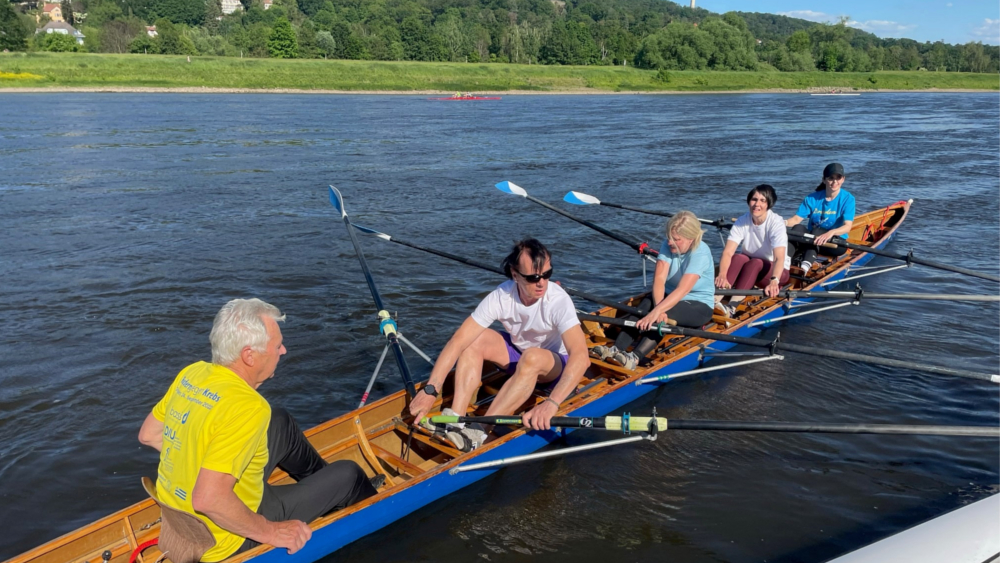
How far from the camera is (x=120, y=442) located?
22.7ft

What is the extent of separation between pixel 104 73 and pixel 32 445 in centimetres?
6645

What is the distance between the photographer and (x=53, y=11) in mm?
146000

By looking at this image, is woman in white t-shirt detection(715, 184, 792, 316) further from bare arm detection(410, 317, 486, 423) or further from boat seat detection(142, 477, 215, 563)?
boat seat detection(142, 477, 215, 563)

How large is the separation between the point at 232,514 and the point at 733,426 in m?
3.53

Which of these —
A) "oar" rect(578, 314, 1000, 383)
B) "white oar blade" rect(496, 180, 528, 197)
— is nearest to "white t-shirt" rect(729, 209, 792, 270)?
"oar" rect(578, 314, 1000, 383)

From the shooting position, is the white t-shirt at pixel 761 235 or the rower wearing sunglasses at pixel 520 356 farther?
the white t-shirt at pixel 761 235

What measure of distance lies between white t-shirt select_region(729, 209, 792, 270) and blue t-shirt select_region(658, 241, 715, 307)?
159 centimetres

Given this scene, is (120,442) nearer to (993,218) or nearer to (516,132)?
(993,218)

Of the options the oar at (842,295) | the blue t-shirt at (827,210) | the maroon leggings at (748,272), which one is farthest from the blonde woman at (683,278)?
the blue t-shirt at (827,210)

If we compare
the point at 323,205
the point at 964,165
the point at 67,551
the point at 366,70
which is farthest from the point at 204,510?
the point at 366,70

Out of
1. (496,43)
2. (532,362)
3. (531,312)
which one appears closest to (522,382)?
(532,362)

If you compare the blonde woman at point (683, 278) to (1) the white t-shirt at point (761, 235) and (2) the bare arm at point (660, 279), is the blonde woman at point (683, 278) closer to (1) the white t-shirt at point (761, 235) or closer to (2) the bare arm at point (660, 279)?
(2) the bare arm at point (660, 279)

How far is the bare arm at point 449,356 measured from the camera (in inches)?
236

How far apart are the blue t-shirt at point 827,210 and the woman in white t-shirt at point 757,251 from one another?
2.04 metres
